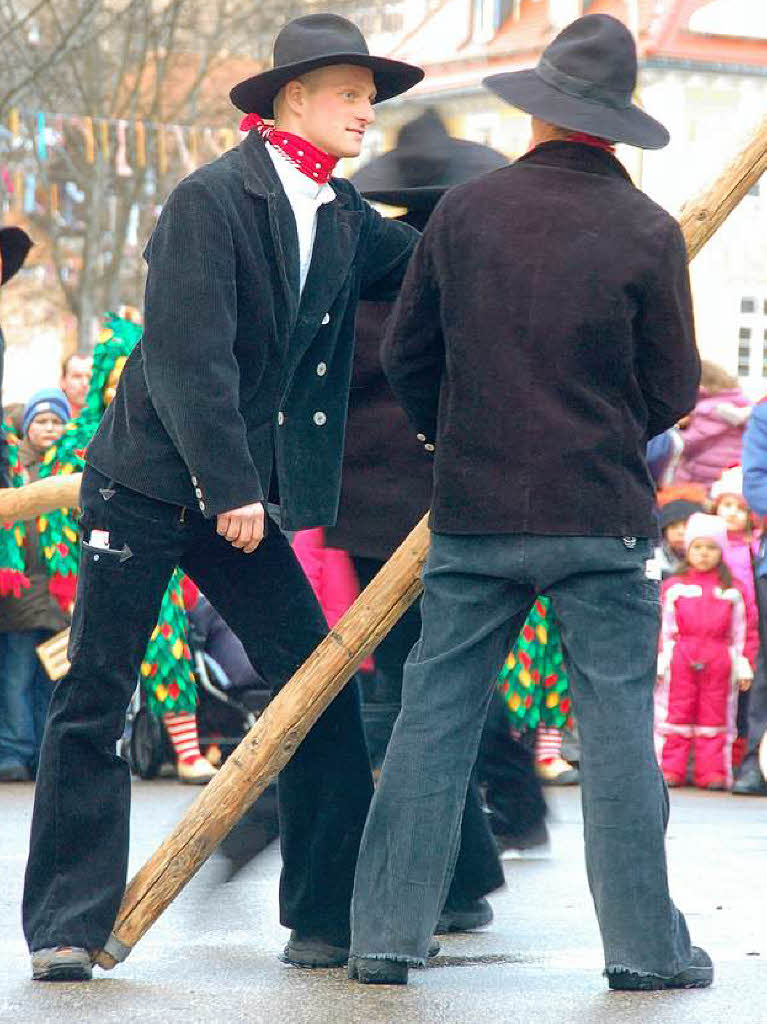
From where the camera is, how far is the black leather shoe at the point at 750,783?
33.8ft

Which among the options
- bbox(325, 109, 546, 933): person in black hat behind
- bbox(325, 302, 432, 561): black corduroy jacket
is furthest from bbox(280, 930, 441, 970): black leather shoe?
bbox(325, 302, 432, 561): black corduroy jacket

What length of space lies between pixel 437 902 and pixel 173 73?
104ft

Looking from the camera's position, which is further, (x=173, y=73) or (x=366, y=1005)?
(x=173, y=73)

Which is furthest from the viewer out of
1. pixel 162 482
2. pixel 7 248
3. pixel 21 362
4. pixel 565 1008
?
pixel 21 362

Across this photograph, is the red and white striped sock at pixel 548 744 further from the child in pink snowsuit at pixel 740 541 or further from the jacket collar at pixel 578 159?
the jacket collar at pixel 578 159

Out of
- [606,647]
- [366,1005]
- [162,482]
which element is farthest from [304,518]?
[366,1005]

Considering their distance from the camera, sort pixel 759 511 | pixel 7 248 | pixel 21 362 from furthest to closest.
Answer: pixel 21 362 < pixel 759 511 < pixel 7 248

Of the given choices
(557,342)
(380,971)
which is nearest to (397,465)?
(557,342)

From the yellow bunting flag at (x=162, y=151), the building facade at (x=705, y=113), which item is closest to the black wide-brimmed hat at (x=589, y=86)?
the yellow bunting flag at (x=162, y=151)

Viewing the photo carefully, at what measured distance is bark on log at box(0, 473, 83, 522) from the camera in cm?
641

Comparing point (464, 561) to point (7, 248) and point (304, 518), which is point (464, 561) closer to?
point (304, 518)

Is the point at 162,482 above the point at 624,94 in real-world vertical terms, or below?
below

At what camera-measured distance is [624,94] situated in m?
5.30

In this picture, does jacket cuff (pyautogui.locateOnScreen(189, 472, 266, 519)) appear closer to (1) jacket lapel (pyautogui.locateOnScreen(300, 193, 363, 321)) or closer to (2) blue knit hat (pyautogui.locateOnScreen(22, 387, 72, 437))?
(1) jacket lapel (pyautogui.locateOnScreen(300, 193, 363, 321))
